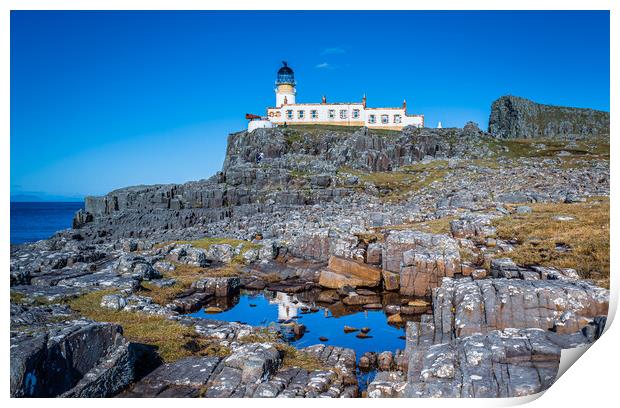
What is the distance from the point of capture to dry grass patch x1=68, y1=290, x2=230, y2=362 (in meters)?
14.4

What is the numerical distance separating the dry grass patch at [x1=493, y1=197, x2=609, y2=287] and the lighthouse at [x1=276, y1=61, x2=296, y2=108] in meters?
69.6

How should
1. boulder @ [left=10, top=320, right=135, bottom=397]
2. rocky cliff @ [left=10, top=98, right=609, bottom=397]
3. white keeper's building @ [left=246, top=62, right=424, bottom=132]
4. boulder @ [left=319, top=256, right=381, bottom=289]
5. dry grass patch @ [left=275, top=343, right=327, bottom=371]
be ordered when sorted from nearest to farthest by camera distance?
boulder @ [left=10, top=320, right=135, bottom=397] → rocky cliff @ [left=10, top=98, right=609, bottom=397] → dry grass patch @ [left=275, top=343, right=327, bottom=371] → boulder @ [left=319, top=256, right=381, bottom=289] → white keeper's building @ [left=246, top=62, right=424, bottom=132]

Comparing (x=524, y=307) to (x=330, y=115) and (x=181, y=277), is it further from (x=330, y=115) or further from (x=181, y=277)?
(x=330, y=115)

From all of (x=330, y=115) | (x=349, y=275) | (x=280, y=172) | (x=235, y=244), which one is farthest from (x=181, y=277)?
(x=330, y=115)

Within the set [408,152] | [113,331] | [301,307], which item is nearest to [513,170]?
[408,152]

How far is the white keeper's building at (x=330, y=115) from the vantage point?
91.2m

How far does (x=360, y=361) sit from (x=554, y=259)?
38.2 feet

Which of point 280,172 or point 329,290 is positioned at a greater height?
point 280,172

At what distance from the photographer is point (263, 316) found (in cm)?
2127

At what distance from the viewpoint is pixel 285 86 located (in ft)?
306

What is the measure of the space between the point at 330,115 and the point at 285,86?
11.3 m

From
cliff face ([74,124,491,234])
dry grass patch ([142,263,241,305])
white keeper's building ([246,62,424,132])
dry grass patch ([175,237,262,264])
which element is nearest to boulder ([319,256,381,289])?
dry grass patch ([142,263,241,305])

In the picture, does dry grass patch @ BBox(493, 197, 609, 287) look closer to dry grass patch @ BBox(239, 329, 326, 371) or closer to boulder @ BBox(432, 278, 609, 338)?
boulder @ BBox(432, 278, 609, 338)

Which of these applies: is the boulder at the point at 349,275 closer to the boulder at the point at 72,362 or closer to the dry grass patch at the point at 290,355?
the dry grass patch at the point at 290,355
